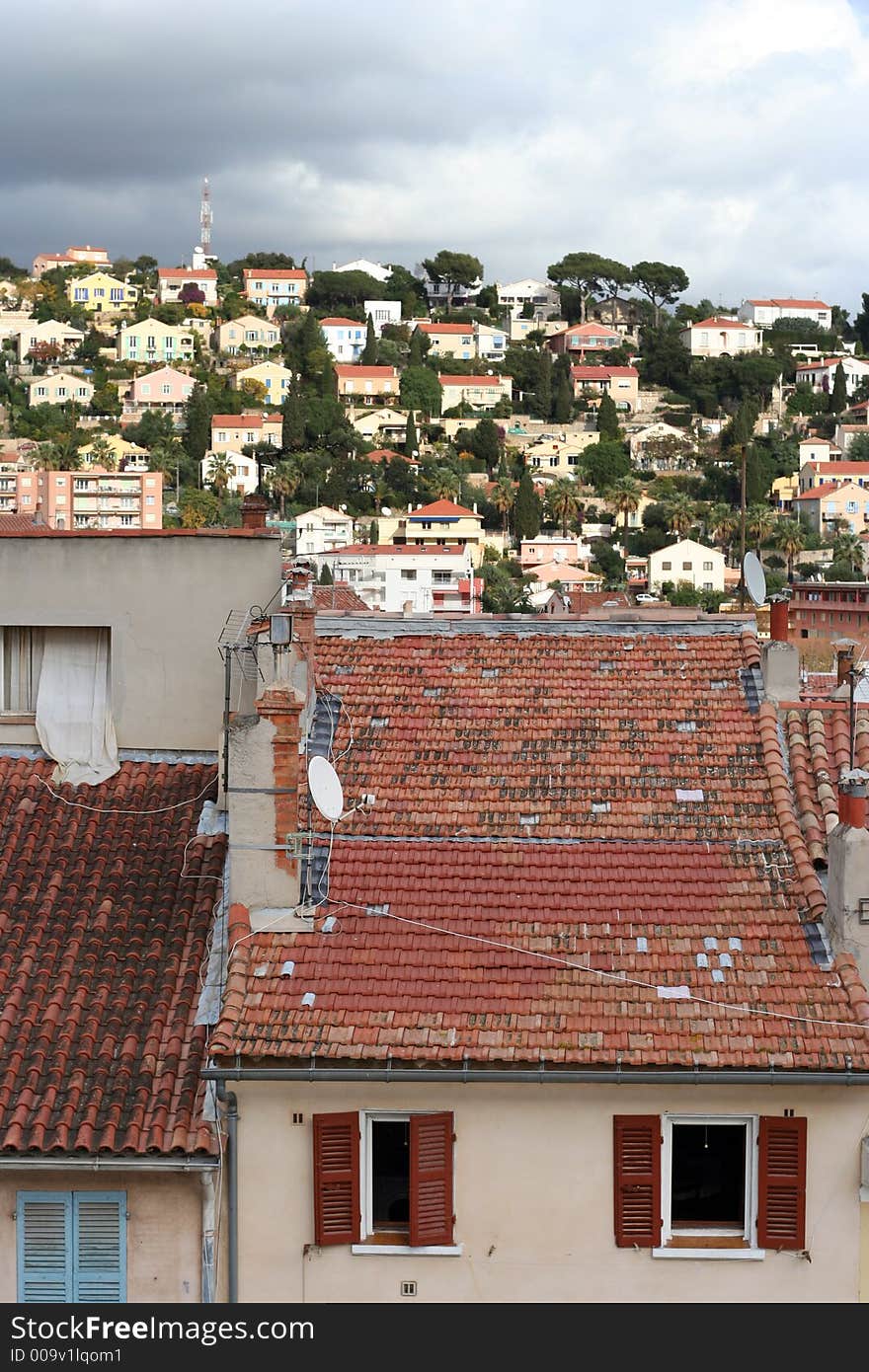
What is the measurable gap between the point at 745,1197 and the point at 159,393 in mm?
193396

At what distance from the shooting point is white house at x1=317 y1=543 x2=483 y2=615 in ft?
403

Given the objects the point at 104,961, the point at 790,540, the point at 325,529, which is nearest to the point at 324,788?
the point at 104,961

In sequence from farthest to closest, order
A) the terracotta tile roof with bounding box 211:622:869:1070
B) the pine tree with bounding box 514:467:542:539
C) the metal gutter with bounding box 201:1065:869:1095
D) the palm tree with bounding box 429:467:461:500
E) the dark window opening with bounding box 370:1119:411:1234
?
the palm tree with bounding box 429:467:461:500, the pine tree with bounding box 514:467:542:539, the dark window opening with bounding box 370:1119:411:1234, the terracotta tile roof with bounding box 211:622:869:1070, the metal gutter with bounding box 201:1065:869:1095

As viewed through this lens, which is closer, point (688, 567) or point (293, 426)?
point (688, 567)

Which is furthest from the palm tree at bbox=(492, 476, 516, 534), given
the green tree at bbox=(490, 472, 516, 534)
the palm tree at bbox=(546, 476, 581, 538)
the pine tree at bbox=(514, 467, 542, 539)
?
the palm tree at bbox=(546, 476, 581, 538)

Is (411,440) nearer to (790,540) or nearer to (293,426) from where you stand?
(293,426)

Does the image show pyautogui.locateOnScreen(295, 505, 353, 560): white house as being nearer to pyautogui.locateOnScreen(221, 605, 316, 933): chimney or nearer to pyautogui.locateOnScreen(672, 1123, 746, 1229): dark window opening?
pyautogui.locateOnScreen(221, 605, 316, 933): chimney

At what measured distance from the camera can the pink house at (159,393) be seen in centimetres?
19600

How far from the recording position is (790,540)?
5635 inches

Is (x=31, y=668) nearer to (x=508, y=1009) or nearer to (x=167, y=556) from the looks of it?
(x=167, y=556)

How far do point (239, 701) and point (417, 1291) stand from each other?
4732 millimetres

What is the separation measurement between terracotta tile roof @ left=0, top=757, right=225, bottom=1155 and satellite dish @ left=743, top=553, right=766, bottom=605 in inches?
182

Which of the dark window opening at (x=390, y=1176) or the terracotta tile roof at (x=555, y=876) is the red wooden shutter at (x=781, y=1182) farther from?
the dark window opening at (x=390, y=1176)
